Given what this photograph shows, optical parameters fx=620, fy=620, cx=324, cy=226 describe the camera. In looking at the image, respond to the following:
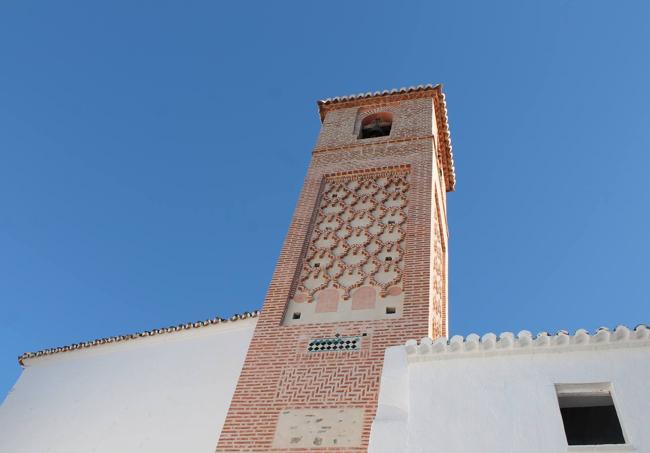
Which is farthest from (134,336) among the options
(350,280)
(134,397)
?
(350,280)

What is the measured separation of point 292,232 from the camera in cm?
890

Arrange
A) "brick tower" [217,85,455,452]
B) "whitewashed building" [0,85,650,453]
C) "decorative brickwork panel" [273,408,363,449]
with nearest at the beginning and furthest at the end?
"whitewashed building" [0,85,650,453]
"decorative brickwork panel" [273,408,363,449]
"brick tower" [217,85,455,452]

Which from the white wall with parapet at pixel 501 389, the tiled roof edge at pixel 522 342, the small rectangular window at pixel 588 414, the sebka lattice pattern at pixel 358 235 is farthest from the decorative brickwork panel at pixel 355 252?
the small rectangular window at pixel 588 414

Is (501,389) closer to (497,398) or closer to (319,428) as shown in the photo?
(497,398)

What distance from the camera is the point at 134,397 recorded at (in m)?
8.65

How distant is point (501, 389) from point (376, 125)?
681 cm

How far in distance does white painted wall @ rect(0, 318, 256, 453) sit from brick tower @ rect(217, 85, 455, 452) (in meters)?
1.28

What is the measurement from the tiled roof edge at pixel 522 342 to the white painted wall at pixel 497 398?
0.12 ft

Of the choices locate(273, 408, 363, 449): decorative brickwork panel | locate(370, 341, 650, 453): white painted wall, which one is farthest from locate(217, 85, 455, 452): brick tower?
locate(370, 341, 650, 453): white painted wall

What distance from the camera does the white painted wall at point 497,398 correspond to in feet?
16.1

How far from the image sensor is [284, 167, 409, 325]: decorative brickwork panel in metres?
7.56

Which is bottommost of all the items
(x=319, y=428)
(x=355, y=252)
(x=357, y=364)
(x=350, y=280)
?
(x=319, y=428)

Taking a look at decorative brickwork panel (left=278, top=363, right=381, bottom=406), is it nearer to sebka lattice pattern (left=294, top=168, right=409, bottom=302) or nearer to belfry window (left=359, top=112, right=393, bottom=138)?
sebka lattice pattern (left=294, top=168, right=409, bottom=302)

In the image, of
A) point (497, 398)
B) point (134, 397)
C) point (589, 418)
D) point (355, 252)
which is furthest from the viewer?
point (134, 397)
